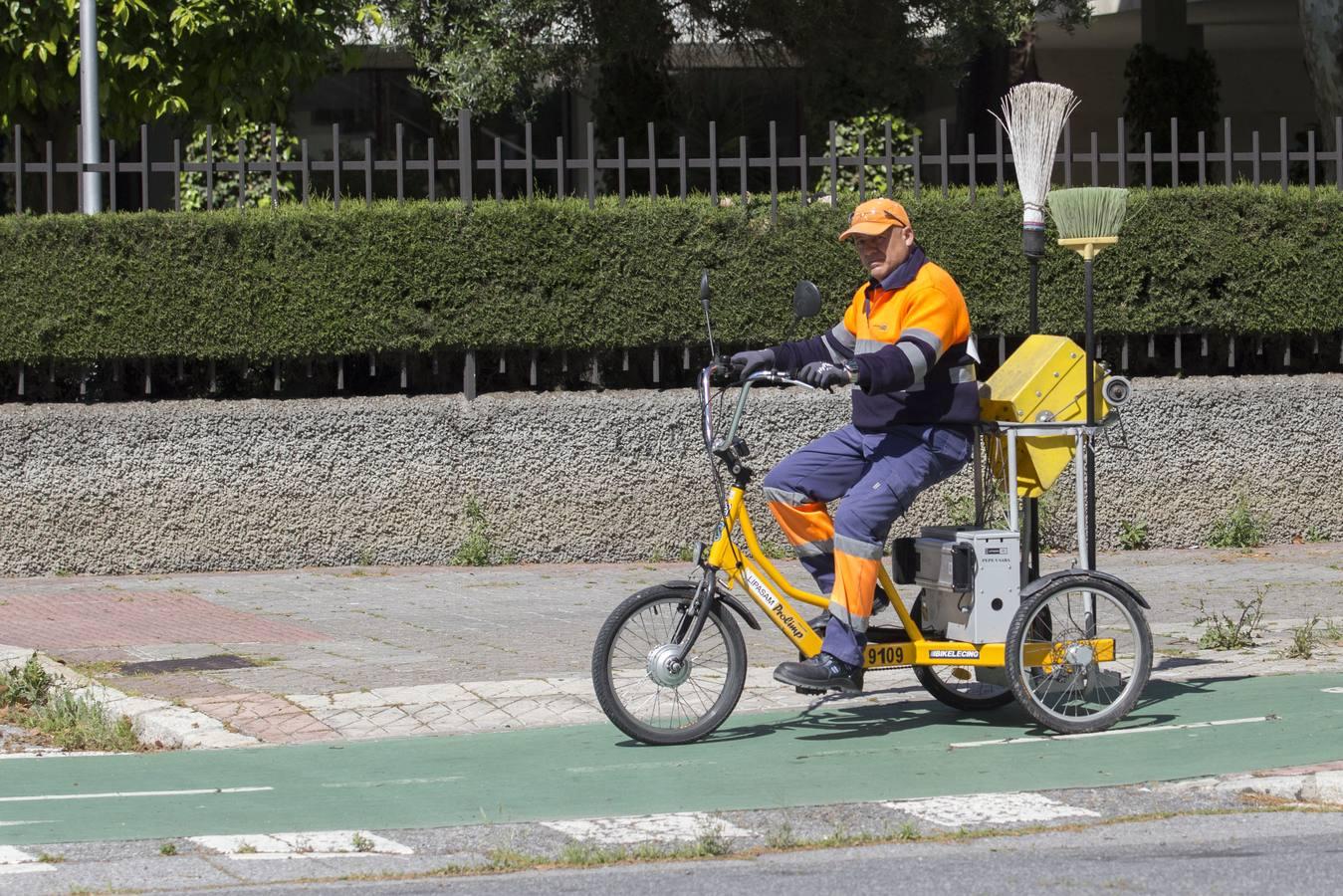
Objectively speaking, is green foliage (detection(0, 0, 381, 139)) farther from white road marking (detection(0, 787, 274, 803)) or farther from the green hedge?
white road marking (detection(0, 787, 274, 803))

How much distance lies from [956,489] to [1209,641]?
3264mm

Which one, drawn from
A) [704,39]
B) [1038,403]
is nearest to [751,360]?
[1038,403]

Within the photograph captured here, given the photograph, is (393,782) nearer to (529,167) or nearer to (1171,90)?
(529,167)

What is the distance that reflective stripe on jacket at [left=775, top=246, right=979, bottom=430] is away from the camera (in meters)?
6.50

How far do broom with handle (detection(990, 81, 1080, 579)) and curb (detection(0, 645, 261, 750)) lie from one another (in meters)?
3.15

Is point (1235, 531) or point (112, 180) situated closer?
point (112, 180)

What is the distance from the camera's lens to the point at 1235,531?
468 inches

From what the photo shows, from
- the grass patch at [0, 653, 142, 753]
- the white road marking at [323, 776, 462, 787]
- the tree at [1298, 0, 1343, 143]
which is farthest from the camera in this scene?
the tree at [1298, 0, 1343, 143]

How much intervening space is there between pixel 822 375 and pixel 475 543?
5281mm

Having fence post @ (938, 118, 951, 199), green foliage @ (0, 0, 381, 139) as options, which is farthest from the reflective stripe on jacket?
green foliage @ (0, 0, 381, 139)

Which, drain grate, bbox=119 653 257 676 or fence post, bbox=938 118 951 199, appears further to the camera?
fence post, bbox=938 118 951 199

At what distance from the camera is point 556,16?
1622cm

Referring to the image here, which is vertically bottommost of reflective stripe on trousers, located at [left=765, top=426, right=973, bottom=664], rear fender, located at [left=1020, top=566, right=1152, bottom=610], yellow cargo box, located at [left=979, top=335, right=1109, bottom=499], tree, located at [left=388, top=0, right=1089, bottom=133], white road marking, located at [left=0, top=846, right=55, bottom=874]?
white road marking, located at [left=0, top=846, right=55, bottom=874]

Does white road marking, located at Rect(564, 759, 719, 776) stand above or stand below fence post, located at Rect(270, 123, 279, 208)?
below
